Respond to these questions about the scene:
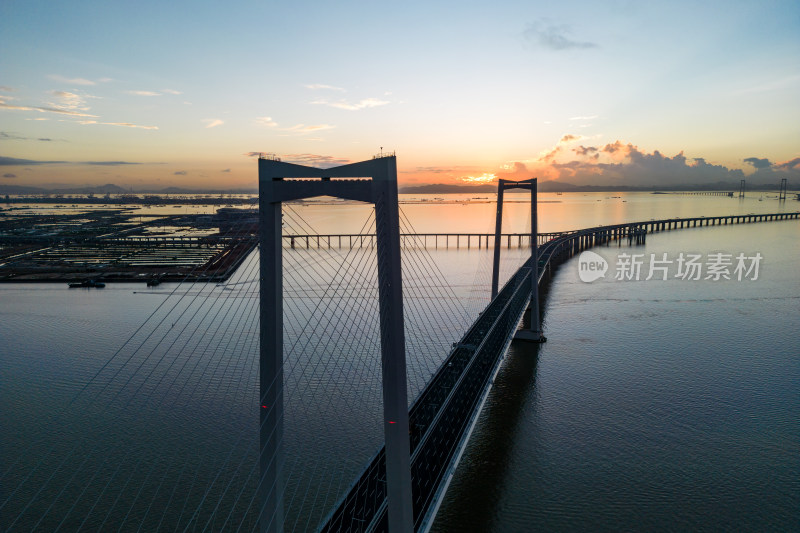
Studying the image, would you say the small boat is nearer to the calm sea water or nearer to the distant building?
the calm sea water

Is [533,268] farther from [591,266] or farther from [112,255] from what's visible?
[112,255]

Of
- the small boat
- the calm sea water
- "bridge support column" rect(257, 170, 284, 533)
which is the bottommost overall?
the calm sea water

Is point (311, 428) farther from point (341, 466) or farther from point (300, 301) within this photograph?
point (300, 301)

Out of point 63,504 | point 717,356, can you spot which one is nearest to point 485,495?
point 63,504

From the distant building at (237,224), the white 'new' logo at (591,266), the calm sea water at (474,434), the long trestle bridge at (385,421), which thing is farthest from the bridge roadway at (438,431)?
the distant building at (237,224)

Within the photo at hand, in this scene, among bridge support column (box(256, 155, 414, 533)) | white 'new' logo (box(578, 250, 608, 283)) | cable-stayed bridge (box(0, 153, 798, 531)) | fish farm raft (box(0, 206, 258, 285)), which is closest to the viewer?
bridge support column (box(256, 155, 414, 533))

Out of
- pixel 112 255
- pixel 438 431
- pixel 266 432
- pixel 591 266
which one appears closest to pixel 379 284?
pixel 266 432

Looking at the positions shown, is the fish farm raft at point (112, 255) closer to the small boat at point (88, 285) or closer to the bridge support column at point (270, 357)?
the small boat at point (88, 285)

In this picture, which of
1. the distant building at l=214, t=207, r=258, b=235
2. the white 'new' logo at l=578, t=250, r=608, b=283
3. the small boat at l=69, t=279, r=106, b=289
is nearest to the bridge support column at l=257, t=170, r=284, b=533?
the small boat at l=69, t=279, r=106, b=289
